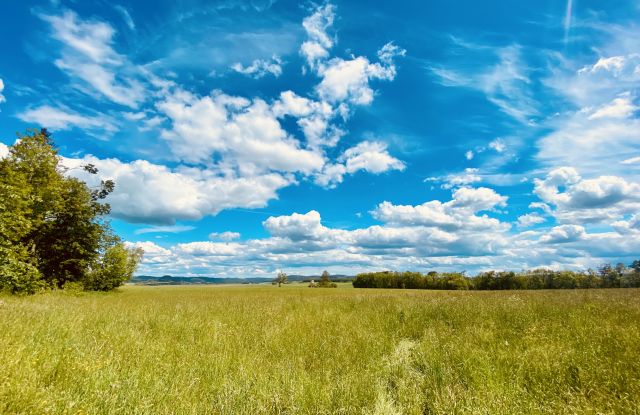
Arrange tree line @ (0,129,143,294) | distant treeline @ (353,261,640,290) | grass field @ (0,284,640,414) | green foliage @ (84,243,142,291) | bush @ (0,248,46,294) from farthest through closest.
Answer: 1. distant treeline @ (353,261,640,290)
2. green foliage @ (84,243,142,291)
3. tree line @ (0,129,143,294)
4. bush @ (0,248,46,294)
5. grass field @ (0,284,640,414)

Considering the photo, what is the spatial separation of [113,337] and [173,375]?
9.01ft

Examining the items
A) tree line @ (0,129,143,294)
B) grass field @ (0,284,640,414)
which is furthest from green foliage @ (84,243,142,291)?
grass field @ (0,284,640,414)

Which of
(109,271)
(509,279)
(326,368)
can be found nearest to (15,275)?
(109,271)

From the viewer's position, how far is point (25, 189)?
982 inches

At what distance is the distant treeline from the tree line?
74263 millimetres

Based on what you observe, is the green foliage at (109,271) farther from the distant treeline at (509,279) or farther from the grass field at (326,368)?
the distant treeline at (509,279)

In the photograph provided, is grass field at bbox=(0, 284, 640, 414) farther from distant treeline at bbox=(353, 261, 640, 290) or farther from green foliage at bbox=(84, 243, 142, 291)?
distant treeline at bbox=(353, 261, 640, 290)

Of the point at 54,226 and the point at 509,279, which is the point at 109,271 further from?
the point at 509,279

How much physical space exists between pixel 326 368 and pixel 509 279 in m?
89.6

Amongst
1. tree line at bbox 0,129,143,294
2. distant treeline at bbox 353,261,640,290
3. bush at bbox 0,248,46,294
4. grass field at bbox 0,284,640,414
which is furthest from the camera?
distant treeline at bbox 353,261,640,290

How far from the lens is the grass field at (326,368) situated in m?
4.31

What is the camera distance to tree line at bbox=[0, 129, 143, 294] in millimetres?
25562

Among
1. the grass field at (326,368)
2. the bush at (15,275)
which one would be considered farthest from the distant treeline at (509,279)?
the bush at (15,275)

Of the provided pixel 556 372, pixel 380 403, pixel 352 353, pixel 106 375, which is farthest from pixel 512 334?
pixel 106 375
